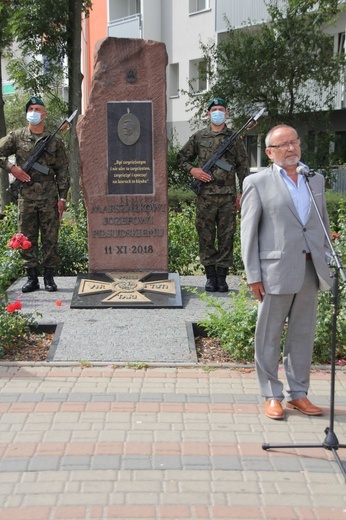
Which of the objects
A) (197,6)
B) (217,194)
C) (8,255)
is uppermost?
(197,6)

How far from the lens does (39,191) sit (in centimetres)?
812

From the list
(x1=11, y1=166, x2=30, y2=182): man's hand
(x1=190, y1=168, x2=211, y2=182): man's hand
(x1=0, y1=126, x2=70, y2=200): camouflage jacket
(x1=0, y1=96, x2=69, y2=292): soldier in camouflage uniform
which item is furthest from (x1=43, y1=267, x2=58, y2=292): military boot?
(x1=190, y1=168, x2=211, y2=182): man's hand

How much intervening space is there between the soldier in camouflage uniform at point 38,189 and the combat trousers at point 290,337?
3.90m

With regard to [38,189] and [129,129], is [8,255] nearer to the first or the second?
[38,189]

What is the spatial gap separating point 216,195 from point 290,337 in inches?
141

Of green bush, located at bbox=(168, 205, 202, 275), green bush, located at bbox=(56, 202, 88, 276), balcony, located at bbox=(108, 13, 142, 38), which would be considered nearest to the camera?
green bush, located at bbox=(56, 202, 88, 276)

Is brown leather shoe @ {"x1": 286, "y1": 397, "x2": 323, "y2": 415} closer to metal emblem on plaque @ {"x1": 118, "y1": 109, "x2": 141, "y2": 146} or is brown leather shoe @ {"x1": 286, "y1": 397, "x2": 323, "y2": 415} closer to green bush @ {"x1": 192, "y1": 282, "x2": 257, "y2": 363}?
green bush @ {"x1": 192, "y1": 282, "x2": 257, "y2": 363}

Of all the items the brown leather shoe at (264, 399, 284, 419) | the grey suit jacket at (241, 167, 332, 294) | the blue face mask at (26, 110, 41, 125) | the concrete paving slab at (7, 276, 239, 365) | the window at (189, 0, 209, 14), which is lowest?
the brown leather shoe at (264, 399, 284, 419)

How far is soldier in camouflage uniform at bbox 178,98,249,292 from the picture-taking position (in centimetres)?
810

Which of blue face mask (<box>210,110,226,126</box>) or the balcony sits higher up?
the balcony

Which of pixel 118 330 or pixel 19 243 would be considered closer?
pixel 118 330

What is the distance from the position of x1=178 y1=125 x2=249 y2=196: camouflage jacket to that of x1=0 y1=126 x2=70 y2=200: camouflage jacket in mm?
1428

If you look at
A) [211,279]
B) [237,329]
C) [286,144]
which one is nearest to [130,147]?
[211,279]

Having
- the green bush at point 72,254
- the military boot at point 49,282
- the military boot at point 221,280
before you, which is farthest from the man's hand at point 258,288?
the green bush at point 72,254
